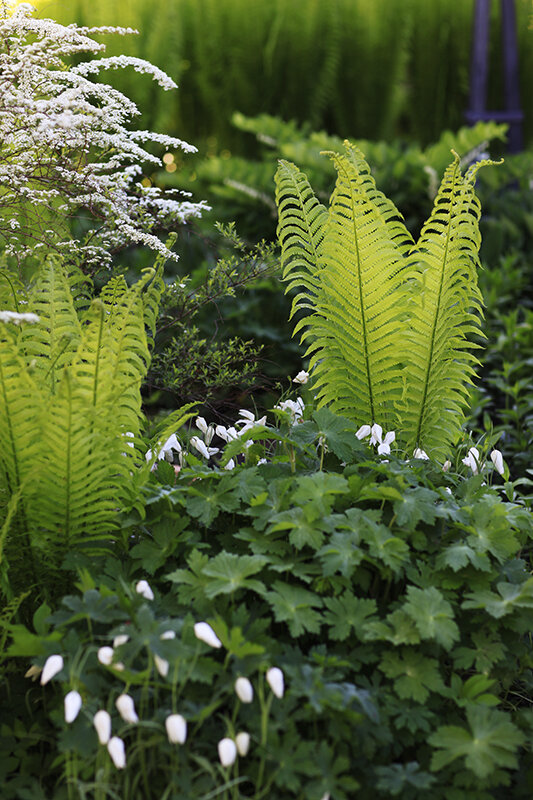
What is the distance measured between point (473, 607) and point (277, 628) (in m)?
0.44

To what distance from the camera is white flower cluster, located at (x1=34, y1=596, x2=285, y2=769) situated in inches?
52.8

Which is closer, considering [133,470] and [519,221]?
[133,470]

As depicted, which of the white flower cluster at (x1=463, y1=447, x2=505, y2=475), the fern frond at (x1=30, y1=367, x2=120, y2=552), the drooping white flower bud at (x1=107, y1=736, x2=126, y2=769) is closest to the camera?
the drooping white flower bud at (x1=107, y1=736, x2=126, y2=769)

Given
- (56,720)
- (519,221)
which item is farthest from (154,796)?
(519,221)

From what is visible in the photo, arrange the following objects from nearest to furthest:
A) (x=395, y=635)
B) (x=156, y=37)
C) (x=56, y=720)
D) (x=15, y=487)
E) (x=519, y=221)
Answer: (x=56, y=720)
(x=395, y=635)
(x=15, y=487)
(x=519, y=221)
(x=156, y=37)

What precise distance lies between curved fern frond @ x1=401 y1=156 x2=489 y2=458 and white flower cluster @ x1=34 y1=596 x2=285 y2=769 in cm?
105

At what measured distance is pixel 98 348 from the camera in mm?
1836

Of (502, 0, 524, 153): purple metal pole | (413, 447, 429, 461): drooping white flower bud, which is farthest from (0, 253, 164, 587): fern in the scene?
(502, 0, 524, 153): purple metal pole

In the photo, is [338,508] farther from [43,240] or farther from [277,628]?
[43,240]

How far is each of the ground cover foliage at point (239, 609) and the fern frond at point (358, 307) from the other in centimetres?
22

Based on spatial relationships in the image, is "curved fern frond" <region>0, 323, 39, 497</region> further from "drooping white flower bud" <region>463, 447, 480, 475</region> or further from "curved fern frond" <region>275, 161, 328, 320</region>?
"drooping white flower bud" <region>463, 447, 480, 475</region>

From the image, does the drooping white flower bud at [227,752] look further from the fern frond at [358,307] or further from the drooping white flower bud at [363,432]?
the fern frond at [358,307]

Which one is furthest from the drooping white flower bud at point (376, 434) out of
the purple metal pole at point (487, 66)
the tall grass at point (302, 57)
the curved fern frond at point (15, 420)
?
the purple metal pole at point (487, 66)

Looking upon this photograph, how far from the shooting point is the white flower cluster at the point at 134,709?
134 cm
